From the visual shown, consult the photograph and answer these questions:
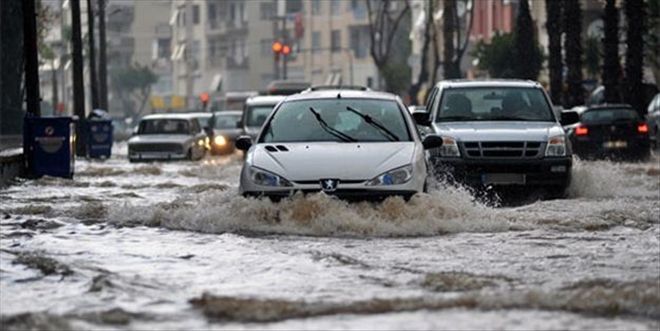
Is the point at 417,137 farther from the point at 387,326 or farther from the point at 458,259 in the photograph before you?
the point at 387,326

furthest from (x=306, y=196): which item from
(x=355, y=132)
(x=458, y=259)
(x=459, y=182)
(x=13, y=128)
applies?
(x=13, y=128)

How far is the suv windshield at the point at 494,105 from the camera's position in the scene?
23.2m

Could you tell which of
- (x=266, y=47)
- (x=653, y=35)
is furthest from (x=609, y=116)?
(x=266, y=47)

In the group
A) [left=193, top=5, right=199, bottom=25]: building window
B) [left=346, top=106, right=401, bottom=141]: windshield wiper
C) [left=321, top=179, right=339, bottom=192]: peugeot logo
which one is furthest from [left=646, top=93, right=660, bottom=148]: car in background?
[left=193, top=5, right=199, bottom=25]: building window

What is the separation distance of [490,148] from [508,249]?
23.0ft

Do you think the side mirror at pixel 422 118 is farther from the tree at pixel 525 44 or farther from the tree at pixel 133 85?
the tree at pixel 133 85

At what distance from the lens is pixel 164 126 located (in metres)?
49.3

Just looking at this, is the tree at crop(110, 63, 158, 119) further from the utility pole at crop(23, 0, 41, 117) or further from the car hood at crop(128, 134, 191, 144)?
the utility pole at crop(23, 0, 41, 117)

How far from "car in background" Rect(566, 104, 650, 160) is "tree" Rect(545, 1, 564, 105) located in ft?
38.8

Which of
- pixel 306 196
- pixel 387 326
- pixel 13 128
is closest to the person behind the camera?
pixel 387 326

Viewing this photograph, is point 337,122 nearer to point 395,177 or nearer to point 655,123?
point 395,177

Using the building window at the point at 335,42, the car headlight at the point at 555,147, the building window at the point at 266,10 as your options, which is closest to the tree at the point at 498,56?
the building window at the point at 335,42

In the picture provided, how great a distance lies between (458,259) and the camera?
14.0 meters

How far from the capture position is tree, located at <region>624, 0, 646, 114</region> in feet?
148
